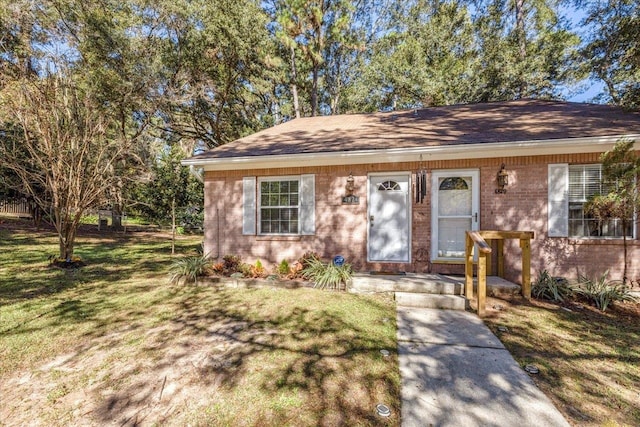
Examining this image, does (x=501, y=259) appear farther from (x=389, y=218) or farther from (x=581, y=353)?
(x=581, y=353)

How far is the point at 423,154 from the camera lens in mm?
5859

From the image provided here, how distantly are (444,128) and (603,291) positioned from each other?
437 cm

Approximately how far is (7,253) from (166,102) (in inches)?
308

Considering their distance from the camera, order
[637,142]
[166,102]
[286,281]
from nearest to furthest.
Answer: [637,142], [286,281], [166,102]

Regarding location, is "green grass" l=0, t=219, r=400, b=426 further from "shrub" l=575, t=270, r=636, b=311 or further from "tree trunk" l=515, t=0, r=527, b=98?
"tree trunk" l=515, t=0, r=527, b=98

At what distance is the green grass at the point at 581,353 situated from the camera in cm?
231

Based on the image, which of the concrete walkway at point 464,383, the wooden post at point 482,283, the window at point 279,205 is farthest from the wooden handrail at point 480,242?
the window at point 279,205

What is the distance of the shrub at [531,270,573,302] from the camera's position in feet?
16.0

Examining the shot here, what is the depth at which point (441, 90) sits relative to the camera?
1400cm

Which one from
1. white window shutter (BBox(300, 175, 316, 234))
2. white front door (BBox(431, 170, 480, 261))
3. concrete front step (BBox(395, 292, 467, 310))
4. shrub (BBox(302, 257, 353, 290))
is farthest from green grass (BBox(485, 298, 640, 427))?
white window shutter (BBox(300, 175, 316, 234))

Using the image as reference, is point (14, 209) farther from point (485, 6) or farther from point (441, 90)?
point (485, 6)

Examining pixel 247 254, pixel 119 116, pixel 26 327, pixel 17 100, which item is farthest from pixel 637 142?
pixel 119 116

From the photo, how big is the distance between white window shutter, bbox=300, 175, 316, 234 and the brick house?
0.9 inches

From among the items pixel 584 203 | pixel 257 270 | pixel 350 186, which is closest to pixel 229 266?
pixel 257 270
